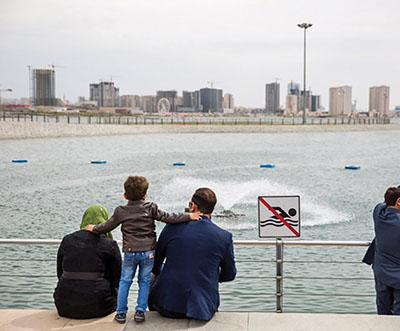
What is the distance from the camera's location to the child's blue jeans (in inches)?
203

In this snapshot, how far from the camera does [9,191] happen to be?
28172mm

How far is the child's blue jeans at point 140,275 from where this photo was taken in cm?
516

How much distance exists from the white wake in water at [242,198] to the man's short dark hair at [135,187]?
12565 mm

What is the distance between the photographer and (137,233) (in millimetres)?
5160

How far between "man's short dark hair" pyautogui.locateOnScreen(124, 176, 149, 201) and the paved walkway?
1.14 meters

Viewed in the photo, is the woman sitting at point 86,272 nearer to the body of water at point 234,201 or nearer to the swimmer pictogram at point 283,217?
the body of water at point 234,201

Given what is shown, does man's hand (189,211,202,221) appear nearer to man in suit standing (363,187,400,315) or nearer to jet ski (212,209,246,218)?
man in suit standing (363,187,400,315)

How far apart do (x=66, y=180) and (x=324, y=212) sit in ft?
58.2

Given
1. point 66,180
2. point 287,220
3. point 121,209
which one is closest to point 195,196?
point 121,209

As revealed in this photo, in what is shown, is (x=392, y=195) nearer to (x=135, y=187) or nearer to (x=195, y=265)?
(x=195, y=265)

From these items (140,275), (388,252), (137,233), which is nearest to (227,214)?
(388,252)

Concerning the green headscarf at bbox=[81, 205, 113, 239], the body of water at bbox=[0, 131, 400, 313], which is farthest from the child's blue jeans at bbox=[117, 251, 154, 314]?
the body of water at bbox=[0, 131, 400, 313]

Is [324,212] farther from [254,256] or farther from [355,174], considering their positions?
[355,174]

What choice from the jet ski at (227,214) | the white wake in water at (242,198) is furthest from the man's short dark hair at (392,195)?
the jet ski at (227,214)
